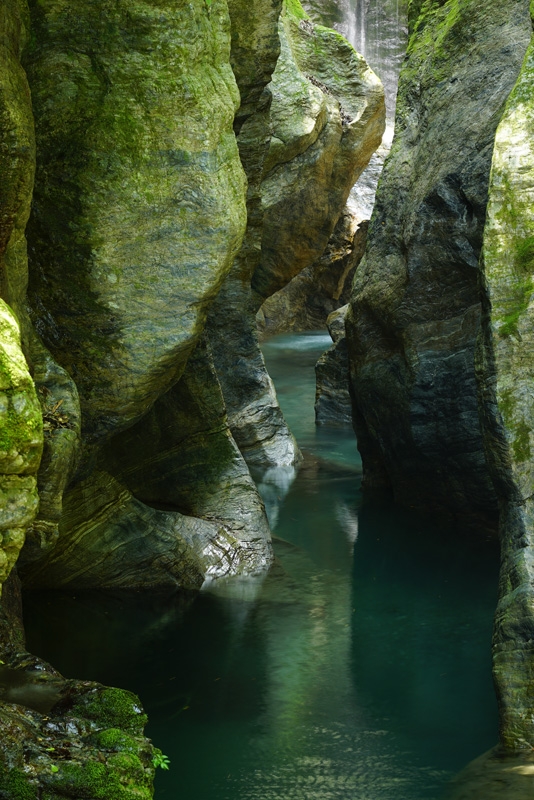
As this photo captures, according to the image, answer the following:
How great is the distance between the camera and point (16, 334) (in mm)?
4703

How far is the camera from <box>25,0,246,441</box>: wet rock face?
7.32m

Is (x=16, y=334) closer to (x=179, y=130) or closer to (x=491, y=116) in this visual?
(x=179, y=130)

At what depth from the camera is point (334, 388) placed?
18781mm

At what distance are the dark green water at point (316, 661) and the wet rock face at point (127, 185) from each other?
2365 millimetres

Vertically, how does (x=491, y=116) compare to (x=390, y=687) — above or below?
above

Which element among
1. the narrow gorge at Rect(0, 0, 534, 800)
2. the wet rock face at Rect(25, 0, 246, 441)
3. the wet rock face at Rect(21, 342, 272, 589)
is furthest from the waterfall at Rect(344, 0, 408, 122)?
the wet rock face at Rect(25, 0, 246, 441)

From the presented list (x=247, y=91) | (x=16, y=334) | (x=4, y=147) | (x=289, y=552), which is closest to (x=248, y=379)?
(x=289, y=552)

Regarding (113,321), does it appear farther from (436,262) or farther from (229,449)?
(436,262)

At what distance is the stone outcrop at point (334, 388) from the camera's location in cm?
1858

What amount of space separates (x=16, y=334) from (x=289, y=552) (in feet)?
24.4

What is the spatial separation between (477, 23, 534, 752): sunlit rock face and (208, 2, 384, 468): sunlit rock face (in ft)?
19.5

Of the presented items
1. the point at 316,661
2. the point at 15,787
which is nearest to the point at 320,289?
the point at 316,661

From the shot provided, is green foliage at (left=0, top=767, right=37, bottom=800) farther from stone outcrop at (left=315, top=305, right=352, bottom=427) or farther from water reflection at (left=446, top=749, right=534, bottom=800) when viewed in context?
stone outcrop at (left=315, top=305, right=352, bottom=427)

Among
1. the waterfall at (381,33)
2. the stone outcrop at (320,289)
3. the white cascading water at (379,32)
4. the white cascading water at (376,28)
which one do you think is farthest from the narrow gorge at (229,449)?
the waterfall at (381,33)
